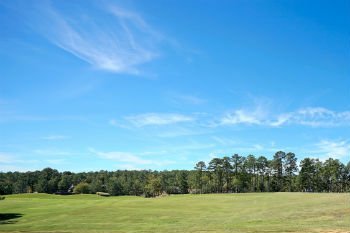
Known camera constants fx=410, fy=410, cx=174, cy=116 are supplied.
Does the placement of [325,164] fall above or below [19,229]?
above

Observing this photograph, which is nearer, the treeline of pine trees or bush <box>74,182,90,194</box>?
the treeline of pine trees

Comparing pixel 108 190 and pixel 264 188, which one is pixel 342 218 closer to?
pixel 264 188

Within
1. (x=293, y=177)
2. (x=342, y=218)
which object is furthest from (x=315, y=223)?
(x=293, y=177)

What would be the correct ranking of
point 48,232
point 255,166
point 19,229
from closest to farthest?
point 48,232 < point 19,229 < point 255,166

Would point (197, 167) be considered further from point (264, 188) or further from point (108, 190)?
point (108, 190)

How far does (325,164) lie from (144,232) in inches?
5351

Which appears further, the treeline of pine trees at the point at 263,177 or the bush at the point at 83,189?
the bush at the point at 83,189

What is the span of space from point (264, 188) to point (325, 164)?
25.4 meters

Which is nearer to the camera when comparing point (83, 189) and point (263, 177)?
point (263, 177)

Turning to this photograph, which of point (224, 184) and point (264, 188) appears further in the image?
point (224, 184)

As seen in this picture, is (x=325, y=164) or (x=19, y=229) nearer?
(x=19, y=229)

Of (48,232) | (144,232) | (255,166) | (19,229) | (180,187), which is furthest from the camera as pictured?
(180,187)

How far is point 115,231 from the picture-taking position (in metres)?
39.1

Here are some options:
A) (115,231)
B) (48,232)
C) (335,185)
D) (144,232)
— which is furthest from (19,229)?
(335,185)
